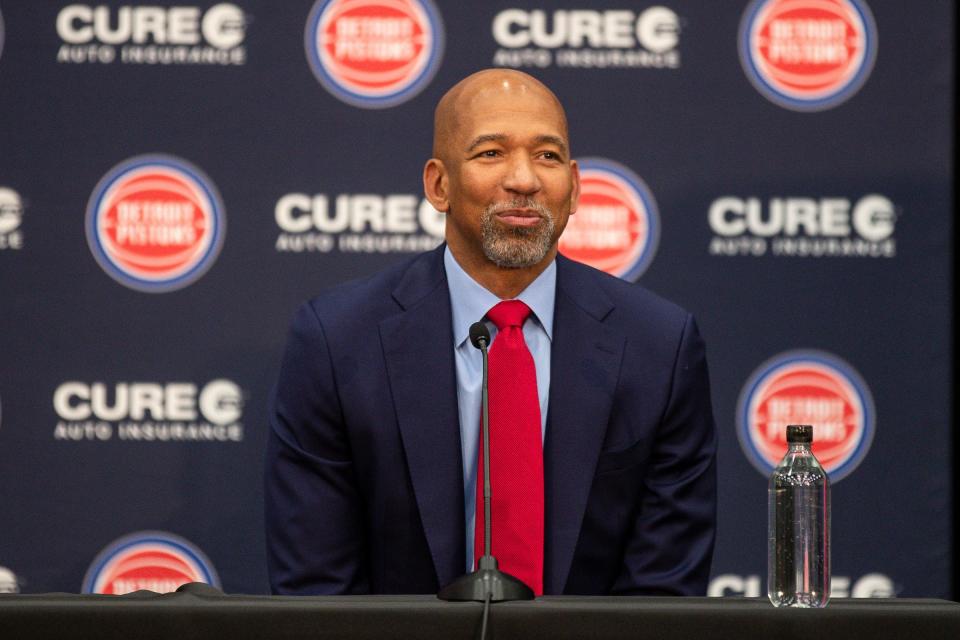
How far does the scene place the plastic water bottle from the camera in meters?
1.68

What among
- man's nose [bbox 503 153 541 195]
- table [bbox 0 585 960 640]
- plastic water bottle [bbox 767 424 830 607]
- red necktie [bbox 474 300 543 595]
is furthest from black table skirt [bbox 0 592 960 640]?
man's nose [bbox 503 153 541 195]

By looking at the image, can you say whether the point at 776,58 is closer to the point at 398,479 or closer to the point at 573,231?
the point at 573,231

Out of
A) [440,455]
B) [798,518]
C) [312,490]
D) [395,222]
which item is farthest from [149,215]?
[798,518]

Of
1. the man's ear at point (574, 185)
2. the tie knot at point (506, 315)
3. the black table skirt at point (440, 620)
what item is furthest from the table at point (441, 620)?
the man's ear at point (574, 185)

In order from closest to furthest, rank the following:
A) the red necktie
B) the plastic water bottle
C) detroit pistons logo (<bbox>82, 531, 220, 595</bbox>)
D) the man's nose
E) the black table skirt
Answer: the black table skirt < the plastic water bottle < the red necktie < the man's nose < detroit pistons logo (<bbox>82, 531, 220, 595</bbox>)

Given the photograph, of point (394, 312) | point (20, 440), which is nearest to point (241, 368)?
point (20, 440)

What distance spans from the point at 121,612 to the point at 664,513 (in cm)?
124

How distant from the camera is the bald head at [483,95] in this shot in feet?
7.95

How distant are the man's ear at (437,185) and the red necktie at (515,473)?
1.26 feet

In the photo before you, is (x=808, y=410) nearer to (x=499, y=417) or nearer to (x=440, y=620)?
(x=499, y=417)

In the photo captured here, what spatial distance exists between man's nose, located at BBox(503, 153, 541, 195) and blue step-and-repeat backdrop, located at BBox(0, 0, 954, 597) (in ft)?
2.86

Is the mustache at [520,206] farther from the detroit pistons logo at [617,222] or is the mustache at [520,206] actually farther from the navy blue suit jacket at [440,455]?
the detroit pistons logo at [617,222]

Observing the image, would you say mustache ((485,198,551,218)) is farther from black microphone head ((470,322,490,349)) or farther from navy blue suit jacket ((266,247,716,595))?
black microphone head ((470,322,490,349))

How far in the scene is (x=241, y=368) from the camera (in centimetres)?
323
